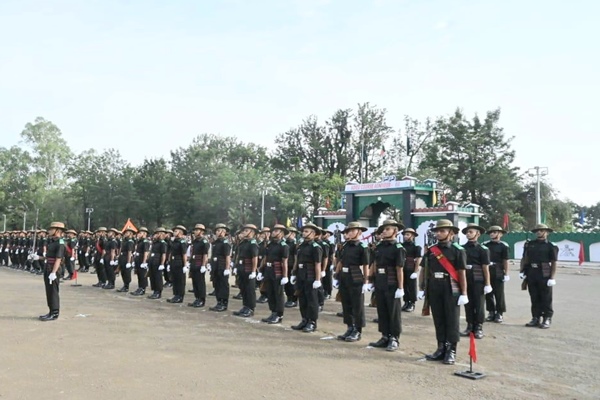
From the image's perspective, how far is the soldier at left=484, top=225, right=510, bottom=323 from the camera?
10250 millimetres

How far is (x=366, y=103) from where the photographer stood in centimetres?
5984

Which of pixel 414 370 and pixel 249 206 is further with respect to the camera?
pixel 249 206

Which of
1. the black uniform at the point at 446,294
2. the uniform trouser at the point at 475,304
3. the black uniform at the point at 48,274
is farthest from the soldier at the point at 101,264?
the black uniform at the point at 446,294

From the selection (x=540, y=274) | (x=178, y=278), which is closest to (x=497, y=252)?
(x=540, y=274)

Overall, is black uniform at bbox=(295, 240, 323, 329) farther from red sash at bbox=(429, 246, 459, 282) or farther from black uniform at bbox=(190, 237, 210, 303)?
black uniform at bbox=(190, 237, 210, 303)

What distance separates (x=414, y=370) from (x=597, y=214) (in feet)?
298

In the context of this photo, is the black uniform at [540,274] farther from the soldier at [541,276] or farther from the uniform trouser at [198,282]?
the uniform trouser at [198,282]

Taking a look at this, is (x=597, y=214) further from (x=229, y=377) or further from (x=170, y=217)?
(x=229, y=377)

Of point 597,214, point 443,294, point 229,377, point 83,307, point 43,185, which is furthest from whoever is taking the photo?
point 597,214

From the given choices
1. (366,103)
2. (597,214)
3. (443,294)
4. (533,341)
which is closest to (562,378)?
(443,294)

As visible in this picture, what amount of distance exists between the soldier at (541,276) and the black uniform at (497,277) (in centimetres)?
44

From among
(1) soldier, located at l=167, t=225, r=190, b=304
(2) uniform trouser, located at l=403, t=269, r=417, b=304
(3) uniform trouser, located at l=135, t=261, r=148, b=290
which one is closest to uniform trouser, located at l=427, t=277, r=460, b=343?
(2) uniform trouser, located at l=403, t=269, r=417, b=304

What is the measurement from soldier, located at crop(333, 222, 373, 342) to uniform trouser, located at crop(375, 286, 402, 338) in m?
0.42

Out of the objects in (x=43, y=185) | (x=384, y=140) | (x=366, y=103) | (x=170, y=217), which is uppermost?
(x=366, y=103)
